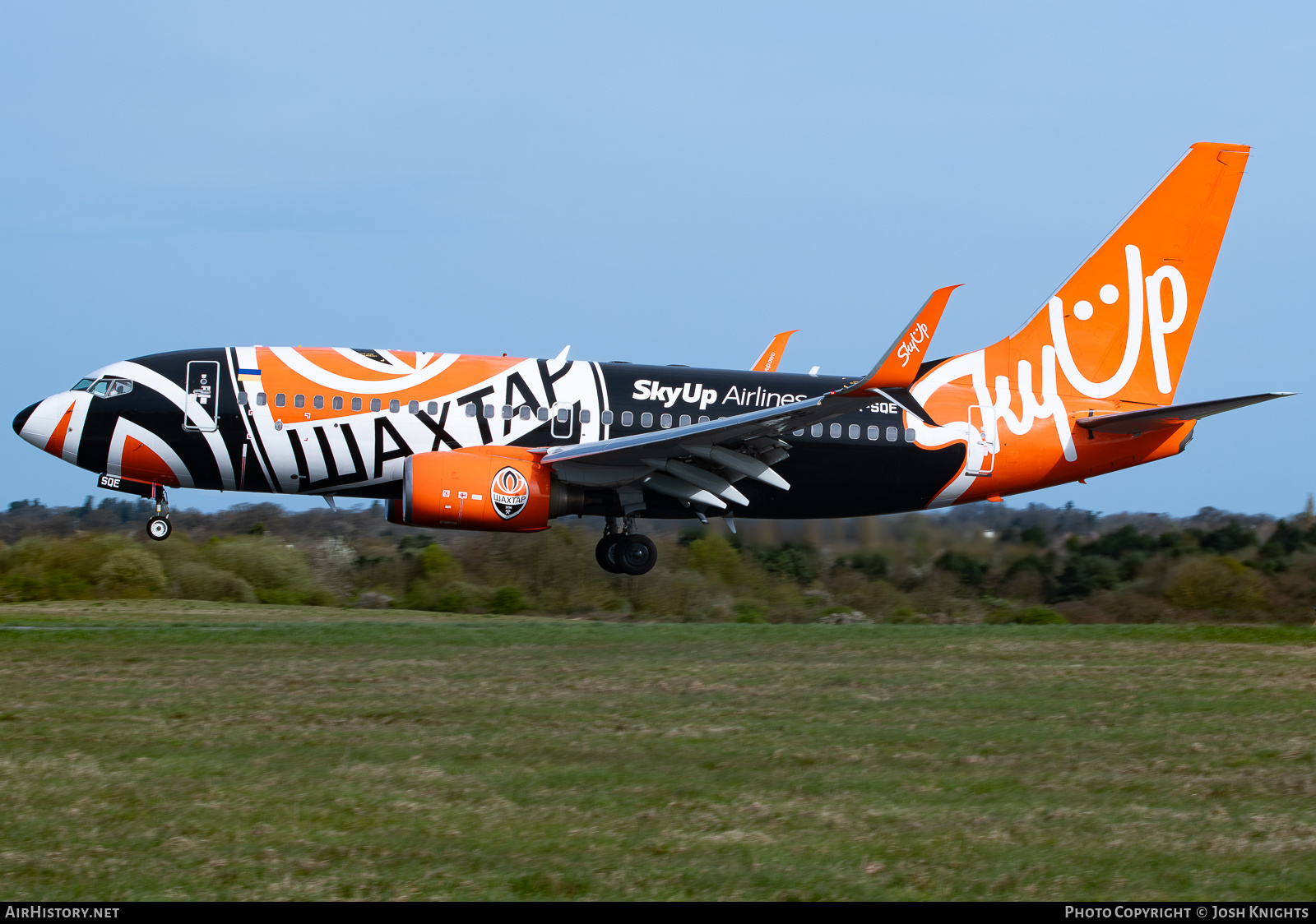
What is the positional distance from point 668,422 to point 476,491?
11.8 feet

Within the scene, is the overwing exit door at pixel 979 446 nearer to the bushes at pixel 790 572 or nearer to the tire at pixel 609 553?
the bushes at pixel 790 572

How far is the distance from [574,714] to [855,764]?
274 cm

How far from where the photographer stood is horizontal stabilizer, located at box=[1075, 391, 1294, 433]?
61.9 ft

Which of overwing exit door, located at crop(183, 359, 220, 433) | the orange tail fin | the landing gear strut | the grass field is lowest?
the grass field

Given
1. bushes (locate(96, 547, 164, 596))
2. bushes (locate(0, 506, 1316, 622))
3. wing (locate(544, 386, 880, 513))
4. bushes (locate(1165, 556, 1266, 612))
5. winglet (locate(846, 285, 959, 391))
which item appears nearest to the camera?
winglet (locate(846, 285, 959, 391))


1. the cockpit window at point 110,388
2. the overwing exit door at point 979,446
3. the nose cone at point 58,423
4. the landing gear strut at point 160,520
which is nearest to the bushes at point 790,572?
the overwing exit door at point 979,446

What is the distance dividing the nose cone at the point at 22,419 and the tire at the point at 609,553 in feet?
30.0

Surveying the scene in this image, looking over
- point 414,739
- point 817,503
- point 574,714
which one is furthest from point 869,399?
point 414,739

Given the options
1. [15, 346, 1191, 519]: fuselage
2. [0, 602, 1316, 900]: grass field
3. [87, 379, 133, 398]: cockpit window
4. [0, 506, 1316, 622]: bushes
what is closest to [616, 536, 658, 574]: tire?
[15, 346, 1191, 519]: fuselage

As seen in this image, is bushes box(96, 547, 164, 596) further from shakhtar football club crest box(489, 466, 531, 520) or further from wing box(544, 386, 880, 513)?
wing box(544, 386, 880, 513)

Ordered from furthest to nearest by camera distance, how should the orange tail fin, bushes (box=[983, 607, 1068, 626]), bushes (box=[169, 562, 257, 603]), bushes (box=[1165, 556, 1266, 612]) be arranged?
bushes (box=[169, 562, 257, 603]) < bushes (box=[1165, 556, 1266, 612]) < the orange tail fin < bushes (box=[983, 607, 1068, 626])

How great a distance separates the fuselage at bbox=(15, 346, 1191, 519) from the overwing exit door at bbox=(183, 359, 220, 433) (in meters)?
0.02

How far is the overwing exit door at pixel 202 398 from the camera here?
1970 centimetres

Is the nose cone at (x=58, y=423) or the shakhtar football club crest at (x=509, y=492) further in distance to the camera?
the nose cone at (x=58, y=423)
